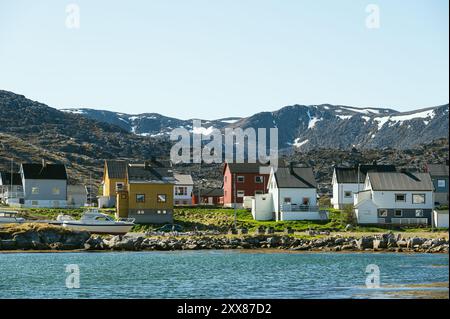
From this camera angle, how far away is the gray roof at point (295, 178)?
86562mm

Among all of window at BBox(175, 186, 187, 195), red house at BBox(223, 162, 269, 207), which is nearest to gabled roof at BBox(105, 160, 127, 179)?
window at BBox(175, 186, 187, 195)

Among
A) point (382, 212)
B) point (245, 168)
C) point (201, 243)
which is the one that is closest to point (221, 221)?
point (382, 212)

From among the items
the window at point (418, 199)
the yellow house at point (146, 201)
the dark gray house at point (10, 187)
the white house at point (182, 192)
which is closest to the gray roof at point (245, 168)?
the white house at point (182, 192)

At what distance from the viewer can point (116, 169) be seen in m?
105

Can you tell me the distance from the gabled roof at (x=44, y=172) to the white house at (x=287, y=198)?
94.5ft

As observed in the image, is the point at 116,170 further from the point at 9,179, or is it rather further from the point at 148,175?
the point at 9,179

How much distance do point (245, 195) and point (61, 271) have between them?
59238 mm

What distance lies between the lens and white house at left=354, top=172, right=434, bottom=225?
81625mm

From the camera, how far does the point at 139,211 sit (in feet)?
269

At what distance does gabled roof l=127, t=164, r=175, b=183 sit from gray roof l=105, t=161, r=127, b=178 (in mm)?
15828

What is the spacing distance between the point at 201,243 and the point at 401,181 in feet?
91.4

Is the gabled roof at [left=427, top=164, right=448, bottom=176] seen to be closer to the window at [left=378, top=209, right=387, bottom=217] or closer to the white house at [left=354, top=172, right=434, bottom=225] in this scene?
the white house at [left=354, top=172, right=434, bottom=225]
